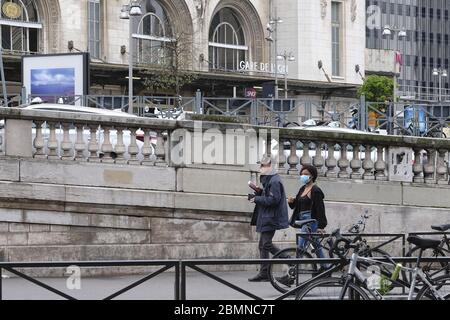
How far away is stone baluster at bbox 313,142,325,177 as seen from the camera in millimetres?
19828

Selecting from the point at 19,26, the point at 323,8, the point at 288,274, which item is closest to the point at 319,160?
the point at 288,274

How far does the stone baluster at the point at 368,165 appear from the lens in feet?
66.3

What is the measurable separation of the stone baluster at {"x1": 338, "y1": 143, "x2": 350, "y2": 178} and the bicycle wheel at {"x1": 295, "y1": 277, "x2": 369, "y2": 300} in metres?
8.40

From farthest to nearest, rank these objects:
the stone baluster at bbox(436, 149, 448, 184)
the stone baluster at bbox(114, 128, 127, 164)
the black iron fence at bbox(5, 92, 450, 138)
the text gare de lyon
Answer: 1. the text gare de lyon
2. the black iron fence at bbox(5, 92, 450, 138)
3. the stone baluster at bbox(436, 149, 448, 184)
4. the stone baluster at bbox(114, 128, 127, 164)

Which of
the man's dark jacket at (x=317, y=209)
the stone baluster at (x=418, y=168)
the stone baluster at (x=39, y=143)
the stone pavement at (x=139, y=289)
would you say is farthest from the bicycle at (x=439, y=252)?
the stone baluster at (x=39, y=143)

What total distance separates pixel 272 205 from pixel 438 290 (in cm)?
597

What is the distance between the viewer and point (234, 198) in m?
19.3

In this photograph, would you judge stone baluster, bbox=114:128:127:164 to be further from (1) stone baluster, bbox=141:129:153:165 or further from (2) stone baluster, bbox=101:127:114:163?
(1) stone baluster, bbox=141:129:153:165

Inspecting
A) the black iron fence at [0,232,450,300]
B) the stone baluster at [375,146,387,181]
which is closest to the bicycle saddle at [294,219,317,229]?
the stone baluster at [375,146,387,181]

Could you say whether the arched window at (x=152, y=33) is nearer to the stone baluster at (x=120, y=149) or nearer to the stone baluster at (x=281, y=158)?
the stone baluster at (x=281, y=158)

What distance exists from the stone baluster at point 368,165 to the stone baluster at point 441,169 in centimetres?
121

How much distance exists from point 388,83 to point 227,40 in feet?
44.7

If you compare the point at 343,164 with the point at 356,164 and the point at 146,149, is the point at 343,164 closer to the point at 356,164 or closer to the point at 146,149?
the point at 356,164
